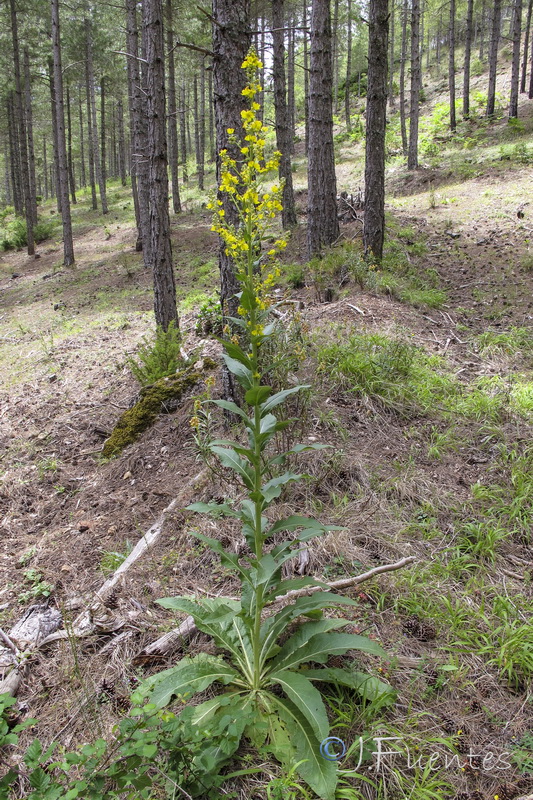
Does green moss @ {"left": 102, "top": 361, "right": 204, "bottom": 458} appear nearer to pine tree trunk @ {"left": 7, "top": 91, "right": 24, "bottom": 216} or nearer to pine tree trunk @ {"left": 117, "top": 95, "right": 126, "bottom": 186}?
pine tree trunk @ {"left": 7, "top": 91, "right": 24, "bottom": 216}

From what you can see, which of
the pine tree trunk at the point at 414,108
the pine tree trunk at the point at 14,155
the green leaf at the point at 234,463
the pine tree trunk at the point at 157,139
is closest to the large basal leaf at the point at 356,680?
the green leaf at the point at 234,463

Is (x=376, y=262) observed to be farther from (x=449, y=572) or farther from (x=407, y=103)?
(x=407, y=103)

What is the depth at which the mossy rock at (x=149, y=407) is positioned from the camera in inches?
214

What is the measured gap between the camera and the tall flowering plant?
2004 millimetres

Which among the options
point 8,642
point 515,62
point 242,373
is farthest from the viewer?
point 515,62

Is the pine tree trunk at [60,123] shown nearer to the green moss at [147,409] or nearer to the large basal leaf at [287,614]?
the green moss at [147,409]

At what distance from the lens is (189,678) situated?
220cm

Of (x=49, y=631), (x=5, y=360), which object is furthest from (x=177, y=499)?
(x=5, y=360)

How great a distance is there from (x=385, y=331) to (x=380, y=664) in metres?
4.40

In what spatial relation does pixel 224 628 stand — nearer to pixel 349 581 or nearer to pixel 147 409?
pixel 349 581

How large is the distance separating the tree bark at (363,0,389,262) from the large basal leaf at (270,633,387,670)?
7132 millimetres

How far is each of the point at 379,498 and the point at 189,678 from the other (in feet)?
6.37

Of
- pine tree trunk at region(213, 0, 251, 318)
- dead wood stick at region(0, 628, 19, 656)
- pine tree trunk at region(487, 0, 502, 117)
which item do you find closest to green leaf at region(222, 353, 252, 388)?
dead wood stick at region(0, 628, 19, 656)

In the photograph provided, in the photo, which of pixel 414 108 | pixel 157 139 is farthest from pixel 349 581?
pixel 414 108
